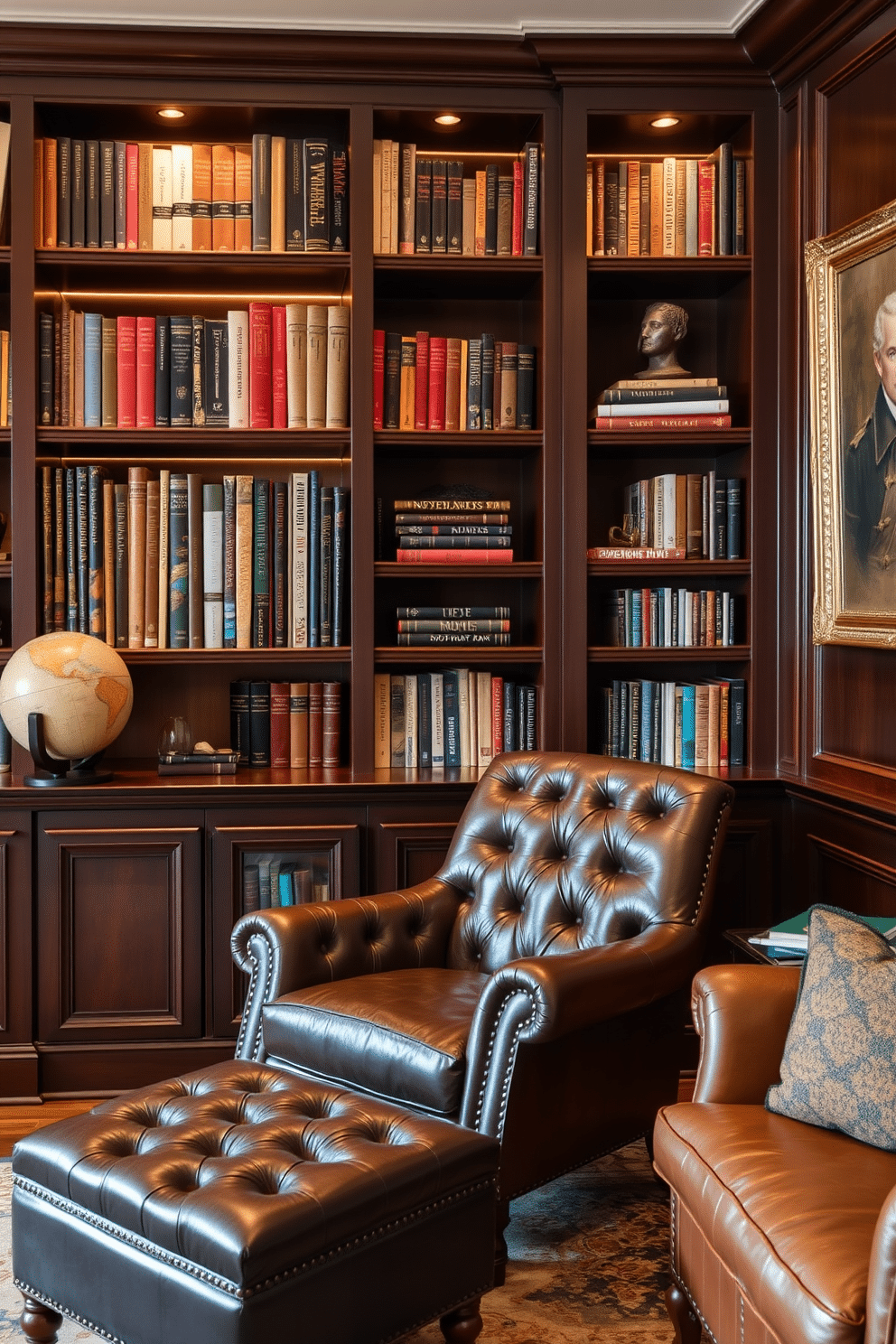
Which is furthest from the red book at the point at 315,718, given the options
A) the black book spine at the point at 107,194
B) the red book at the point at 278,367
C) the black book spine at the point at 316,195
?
the black book spine at the point at 107,194

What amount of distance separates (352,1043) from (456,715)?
1324 millimetres

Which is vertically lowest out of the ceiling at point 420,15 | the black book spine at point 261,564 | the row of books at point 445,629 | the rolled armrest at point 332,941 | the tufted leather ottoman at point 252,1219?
the tufted leather ottoman at point 252,1219

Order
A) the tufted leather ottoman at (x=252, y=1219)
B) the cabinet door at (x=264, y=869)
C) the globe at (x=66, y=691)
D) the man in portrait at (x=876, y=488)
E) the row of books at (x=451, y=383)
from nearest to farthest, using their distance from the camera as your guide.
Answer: the tufted leather ottoman at (x=252, y=1219) → the man in portrait at (x=876, y=488) → the globe at (x=66, y=691) → the cabinet door at (x=264, y=869) → the row of books at (x=451, y=383)

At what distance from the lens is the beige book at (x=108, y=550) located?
340 cm

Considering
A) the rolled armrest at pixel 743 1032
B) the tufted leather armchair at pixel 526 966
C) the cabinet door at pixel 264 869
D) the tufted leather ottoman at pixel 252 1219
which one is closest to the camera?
the tufted leather ottoman at pixel 252 1219

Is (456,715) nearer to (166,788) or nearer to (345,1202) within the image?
(166,788)

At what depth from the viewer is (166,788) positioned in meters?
3.18

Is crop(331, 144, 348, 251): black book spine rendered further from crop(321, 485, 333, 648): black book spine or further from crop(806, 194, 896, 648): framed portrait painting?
crop(806, 194, 896, 648): framed portrait painting

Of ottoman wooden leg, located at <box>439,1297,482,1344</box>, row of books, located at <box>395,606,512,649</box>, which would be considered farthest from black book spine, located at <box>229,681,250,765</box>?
ottoman wooden leg, located at <box>439,1297,482,1344</box>

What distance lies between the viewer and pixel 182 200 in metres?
3.38

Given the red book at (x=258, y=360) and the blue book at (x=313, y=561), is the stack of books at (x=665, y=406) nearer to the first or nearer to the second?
the blue book at (x=313, y=561)

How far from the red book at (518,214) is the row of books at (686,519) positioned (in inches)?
30.1

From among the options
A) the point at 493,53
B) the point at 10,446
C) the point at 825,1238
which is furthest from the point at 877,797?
the point at 10,446

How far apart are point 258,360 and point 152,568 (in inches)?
26.0
